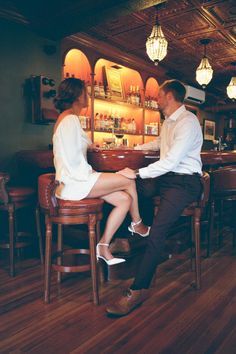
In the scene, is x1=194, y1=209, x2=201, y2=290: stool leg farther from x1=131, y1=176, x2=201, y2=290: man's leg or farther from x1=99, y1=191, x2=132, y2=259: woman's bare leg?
x1=99, y1=191, x2=132, y2=259: woman's bare leg

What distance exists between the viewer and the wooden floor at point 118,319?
1652mm

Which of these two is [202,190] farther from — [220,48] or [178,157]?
[220,48]

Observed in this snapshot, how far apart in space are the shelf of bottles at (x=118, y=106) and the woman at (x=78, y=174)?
2.42m

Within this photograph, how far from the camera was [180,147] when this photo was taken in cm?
214

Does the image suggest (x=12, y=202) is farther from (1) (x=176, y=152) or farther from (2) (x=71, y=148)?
(1) (x=176, y=152)

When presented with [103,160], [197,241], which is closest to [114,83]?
[103,160]

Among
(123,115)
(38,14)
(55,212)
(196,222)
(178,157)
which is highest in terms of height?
(38,14)

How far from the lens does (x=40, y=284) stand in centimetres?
246

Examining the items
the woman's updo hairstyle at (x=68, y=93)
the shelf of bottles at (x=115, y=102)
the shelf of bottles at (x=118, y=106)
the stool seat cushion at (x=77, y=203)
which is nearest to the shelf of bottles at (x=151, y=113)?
the shelf of bottles at (x=115, y=102)

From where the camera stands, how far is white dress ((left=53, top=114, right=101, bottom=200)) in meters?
2.15

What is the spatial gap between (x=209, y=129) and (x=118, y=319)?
30.2 ft

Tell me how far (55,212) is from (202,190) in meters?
1.10

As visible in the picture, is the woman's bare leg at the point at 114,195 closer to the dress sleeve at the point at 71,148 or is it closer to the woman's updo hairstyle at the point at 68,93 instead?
the dress sleeve at the point at 71,148

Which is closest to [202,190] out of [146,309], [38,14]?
[146,309]
